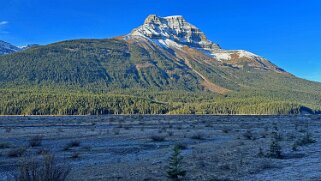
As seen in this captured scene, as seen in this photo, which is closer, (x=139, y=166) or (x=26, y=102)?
(x=139, y=166)

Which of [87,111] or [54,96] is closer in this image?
[87,111]

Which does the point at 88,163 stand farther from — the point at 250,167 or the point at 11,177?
the point at 250,167

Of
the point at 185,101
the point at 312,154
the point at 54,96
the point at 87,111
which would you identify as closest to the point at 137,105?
the point at 87,111

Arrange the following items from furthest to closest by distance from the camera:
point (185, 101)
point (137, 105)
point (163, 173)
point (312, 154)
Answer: point (185, 101)
point (137, 105)
point (312, 154)
point (163, 173)

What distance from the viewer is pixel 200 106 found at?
162125 millimetres

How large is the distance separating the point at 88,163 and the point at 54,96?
140104mm

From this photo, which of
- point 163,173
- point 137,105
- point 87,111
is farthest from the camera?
point 137,105

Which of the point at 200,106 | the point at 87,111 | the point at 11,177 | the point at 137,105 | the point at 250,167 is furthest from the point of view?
the point at 200,106

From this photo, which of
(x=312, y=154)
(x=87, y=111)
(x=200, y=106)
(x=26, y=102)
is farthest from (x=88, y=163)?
(x=200, y=106)

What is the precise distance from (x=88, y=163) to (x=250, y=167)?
7582 millimetres

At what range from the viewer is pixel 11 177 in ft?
46.8

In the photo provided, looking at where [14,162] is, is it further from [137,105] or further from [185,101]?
[185,101]

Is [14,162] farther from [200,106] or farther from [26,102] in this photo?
[200,106]

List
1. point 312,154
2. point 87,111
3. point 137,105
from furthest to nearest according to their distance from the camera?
1. point 137,105
2. point 87,111
3. point 312,154
